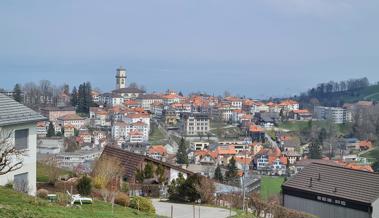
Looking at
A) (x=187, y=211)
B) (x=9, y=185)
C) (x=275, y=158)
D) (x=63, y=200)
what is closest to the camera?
(x=63, y=200)

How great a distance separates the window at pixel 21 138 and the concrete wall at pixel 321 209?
6.64 meters

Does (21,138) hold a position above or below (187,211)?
above

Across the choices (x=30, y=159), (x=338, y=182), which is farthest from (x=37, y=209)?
(x=338, y=182)

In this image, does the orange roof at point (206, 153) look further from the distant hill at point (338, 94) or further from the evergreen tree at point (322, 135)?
the distant hill at point (338, 94)

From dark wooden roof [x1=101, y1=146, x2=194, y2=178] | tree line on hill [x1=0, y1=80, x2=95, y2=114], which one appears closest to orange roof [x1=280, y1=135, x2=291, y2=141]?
tree line on hill [x1=0, y1=80, x2=95, y2=114]

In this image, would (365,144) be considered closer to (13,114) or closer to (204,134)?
(204,134)

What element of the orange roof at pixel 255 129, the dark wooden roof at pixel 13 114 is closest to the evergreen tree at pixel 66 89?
the orange roof at pixel 255 129

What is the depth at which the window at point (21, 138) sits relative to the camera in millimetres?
9859

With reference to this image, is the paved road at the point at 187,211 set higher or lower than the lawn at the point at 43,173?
lower

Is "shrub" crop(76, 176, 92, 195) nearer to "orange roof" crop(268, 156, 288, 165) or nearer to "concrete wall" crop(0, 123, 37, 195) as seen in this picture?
"concrete wall" crop(0, 123, 37, 195)

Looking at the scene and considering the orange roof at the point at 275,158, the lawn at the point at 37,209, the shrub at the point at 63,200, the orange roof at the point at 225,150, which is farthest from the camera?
the orange roof at the point at 225,150

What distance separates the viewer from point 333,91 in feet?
472

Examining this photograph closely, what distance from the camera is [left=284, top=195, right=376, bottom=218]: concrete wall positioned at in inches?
478

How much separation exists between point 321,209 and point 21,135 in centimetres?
686
